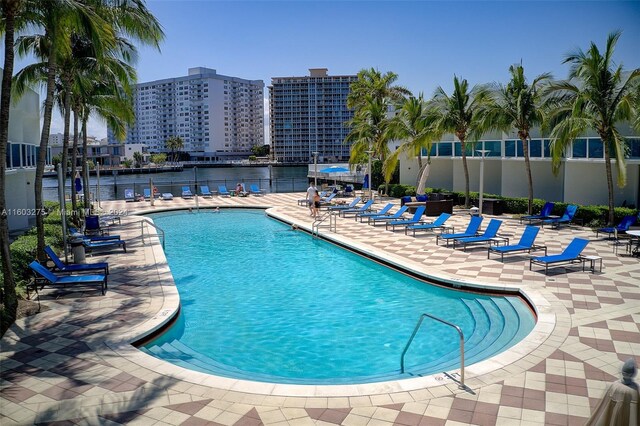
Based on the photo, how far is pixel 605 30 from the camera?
16.4 m

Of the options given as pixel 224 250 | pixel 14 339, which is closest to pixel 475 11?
pixel 224 250

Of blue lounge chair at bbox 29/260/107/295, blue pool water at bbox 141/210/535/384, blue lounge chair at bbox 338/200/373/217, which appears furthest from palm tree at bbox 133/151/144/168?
blue lounge chair at bbox 29/260/107/295

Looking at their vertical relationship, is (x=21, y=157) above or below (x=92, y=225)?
above

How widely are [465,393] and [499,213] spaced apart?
1764 cm

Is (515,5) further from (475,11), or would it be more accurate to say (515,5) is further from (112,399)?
(112,399)

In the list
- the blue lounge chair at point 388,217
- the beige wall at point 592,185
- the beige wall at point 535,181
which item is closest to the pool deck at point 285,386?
the blue lounge chair at point 388,217

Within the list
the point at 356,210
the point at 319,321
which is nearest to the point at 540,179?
the point at 356,210

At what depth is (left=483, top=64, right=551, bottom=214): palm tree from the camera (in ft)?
65.4

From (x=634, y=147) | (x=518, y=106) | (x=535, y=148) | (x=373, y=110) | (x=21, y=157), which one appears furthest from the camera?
(x=373, y=110)

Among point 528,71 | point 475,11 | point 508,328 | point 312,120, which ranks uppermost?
point 312,120

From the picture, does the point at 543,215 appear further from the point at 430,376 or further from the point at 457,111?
the point at 430,376

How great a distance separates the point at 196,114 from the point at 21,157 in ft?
474

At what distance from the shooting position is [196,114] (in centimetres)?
15938

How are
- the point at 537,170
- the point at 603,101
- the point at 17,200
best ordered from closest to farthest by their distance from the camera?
the point at 603,101
the point at 17,200
the point at 537,170
